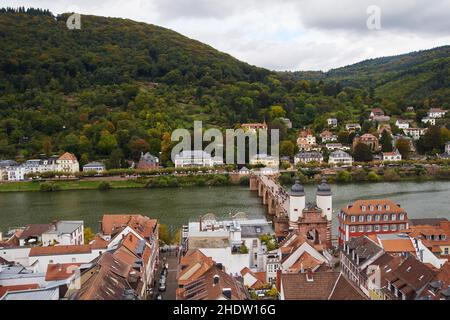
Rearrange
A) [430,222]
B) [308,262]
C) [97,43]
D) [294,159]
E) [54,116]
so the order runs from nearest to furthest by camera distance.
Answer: [308,262] < [430,222] < [294,159] < [54,116] < [97,43]

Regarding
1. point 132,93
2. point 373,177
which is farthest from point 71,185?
point 373,177

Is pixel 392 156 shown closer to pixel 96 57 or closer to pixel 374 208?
pixel 374 208

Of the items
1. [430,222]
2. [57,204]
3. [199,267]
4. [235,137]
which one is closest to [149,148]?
[235,137]

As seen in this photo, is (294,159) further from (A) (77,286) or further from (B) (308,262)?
(A) (77,286)

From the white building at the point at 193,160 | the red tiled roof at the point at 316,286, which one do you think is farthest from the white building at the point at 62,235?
the white building at the point at 193,160

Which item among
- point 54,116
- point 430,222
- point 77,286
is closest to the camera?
point 77,286

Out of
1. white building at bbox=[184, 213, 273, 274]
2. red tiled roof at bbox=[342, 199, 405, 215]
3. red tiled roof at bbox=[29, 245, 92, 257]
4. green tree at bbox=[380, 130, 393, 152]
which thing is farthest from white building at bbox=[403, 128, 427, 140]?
red tiled roof at bbox=[29, 245, 92, 257]
